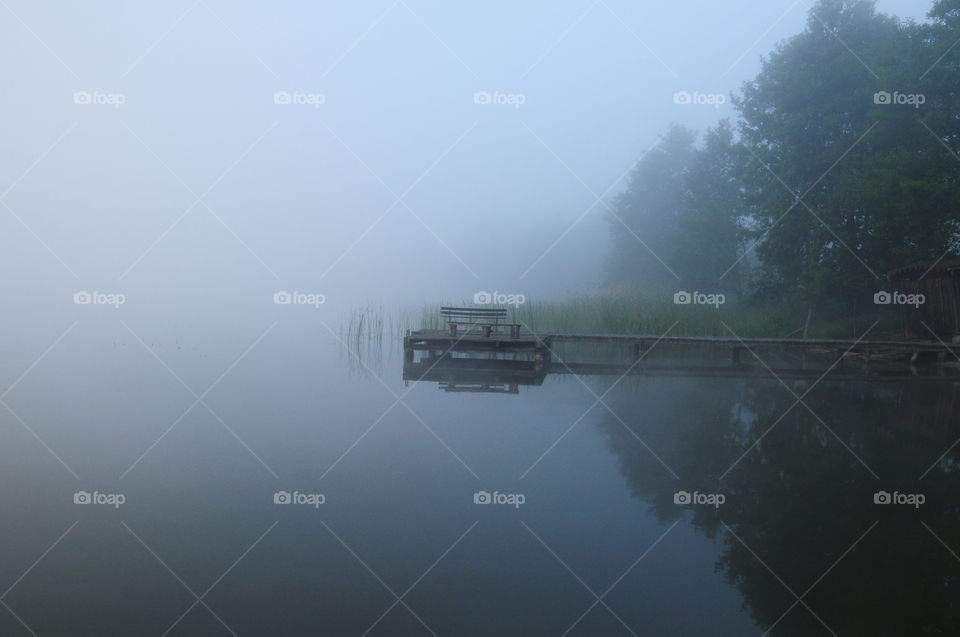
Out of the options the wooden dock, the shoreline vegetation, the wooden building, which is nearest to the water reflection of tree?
the wooden dock

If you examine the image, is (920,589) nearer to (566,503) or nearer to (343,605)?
(566,503)

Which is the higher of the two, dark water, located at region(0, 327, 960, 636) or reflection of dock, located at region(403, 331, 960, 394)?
reflection of dock, located at region(403, 331, 960, 394)

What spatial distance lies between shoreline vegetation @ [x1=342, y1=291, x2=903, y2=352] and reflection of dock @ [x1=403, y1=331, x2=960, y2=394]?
1833 millimetres

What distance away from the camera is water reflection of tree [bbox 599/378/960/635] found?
16.4 feet

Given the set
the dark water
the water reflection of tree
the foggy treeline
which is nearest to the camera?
the dark water

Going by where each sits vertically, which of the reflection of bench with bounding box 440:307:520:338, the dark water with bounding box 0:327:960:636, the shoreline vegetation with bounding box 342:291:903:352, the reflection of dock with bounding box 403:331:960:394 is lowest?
the dark water with bounding box 0:327:960:636

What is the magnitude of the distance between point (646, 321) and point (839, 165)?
8.48 metres

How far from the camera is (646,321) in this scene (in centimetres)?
2083

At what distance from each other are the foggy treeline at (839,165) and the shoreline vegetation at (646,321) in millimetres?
1143

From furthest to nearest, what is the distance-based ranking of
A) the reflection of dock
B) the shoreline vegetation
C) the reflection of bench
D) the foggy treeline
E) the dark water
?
the shoreline vegetation < the foggy treeline < the reflection of bench < the reflection of dock < the dark water

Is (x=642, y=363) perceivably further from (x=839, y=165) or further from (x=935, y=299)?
(x=839, y=165)

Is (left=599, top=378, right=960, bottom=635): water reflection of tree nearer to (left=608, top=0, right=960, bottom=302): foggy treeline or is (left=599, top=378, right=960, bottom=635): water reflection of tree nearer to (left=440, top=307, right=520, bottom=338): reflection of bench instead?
(left=440, top=307, right=520, bottom=338): reflection of bench

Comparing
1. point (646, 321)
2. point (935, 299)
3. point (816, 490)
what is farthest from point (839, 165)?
point (816, 490)

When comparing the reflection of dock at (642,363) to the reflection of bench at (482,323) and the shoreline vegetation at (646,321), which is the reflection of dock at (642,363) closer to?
the reflection of bench at (482,323)
